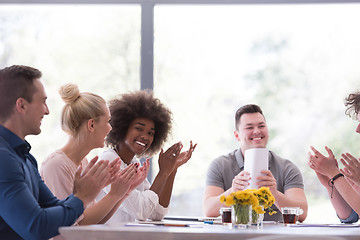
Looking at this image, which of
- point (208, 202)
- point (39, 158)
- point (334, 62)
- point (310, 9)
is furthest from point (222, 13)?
point (39, 158)

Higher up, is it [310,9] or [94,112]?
[310,9]

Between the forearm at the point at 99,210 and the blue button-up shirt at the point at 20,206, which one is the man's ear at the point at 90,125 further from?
the blue button-up shirt at the point at 20,206

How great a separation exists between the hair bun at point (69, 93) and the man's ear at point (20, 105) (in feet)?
2.37

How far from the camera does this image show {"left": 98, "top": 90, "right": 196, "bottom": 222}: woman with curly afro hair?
3.04 meters

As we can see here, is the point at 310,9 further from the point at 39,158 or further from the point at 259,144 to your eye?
the point at 39,158

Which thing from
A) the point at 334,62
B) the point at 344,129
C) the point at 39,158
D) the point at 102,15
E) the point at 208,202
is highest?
the point at 102,15

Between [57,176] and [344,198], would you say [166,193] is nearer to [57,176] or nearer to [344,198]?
[57,176]

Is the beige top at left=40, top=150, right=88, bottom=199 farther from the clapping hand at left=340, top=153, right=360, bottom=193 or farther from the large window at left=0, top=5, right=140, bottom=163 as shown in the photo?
the large window at left=0, top=5, right=140, bottom=163

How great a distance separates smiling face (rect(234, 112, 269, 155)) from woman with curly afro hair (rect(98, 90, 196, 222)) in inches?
22.3

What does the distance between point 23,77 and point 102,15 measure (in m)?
2.99

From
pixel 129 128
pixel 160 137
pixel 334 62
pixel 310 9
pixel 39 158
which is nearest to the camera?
pixel 129 128

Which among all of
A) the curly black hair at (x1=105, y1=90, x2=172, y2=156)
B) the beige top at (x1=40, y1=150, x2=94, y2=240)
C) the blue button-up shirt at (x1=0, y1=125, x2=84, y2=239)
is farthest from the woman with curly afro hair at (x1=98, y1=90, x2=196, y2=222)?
the blue button-up shirt at (x1=0, y1=125, x2=84, y2=239)

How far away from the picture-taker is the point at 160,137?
3730mm

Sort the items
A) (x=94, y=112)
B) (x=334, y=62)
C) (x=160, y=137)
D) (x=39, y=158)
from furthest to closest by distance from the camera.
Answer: (x=334, y=62) → (x=39, y=158) → (x=160, y=137) → (x=94, y=112)
